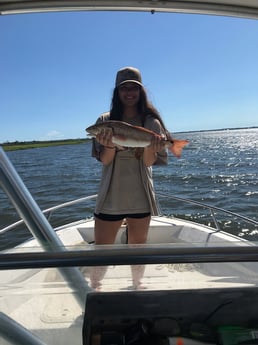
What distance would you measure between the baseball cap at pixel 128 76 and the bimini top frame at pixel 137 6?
0.91m

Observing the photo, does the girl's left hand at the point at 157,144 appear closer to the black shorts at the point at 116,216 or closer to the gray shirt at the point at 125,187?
the gray shirt at the point at 125,187

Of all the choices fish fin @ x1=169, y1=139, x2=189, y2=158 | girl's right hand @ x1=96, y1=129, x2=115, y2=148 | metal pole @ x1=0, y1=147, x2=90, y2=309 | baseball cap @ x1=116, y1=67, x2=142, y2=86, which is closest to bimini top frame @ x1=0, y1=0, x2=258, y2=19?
metal pole @ x1=0, y1=147, x2=90, y2=309

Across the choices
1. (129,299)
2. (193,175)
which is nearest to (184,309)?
(129,299)

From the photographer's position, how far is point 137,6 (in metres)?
1.58

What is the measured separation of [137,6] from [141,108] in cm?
116

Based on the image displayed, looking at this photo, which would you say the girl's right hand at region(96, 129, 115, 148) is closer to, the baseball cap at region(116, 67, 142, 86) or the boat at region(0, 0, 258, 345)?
the baseball cap at region(116, 67, 142, 86)

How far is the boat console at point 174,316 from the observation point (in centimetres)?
136

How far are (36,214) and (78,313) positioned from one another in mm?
407

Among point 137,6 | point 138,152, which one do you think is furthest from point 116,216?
point 137,6

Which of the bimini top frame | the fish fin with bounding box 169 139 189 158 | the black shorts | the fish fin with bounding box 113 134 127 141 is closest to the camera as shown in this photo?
the bimini top frame

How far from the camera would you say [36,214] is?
137cm

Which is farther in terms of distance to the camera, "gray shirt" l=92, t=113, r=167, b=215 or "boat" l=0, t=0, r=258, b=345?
"gray shirt" l=92, t=113, r=167, b=215

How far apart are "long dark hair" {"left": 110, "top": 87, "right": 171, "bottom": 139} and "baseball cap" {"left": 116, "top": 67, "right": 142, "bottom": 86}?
73mm

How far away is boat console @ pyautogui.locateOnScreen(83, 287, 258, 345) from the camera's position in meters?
1.36
